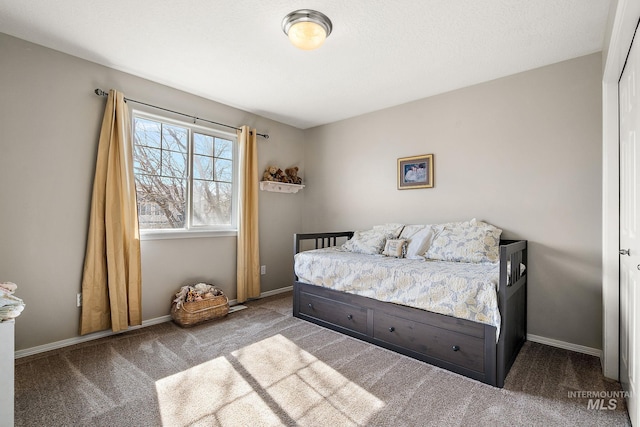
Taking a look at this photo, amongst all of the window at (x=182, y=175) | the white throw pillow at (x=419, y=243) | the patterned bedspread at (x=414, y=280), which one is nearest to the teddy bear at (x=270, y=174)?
the window at (x=182, y=175)

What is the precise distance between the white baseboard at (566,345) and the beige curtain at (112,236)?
356 centimetres

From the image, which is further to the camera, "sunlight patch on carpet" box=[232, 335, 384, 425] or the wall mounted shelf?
the wall mounted shelf

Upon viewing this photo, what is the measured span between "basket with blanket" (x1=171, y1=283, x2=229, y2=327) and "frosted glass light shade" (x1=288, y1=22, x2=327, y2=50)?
246 cm

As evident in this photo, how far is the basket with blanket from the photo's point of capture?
292cm

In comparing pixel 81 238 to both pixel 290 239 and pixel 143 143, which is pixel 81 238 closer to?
pixel 143 143

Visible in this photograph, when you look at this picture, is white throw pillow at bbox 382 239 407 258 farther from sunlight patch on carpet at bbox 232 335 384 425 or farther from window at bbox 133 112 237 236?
window at bbox 133 112 237 236

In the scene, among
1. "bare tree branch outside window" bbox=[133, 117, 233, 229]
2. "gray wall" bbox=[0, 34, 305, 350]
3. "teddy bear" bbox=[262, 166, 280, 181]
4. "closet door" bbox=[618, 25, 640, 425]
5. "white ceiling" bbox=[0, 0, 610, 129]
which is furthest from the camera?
"teddy bear" bbox=[262, 166, 280, 181]

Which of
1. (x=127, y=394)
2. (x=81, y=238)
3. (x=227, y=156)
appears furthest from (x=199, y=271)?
(x=127, y=394)

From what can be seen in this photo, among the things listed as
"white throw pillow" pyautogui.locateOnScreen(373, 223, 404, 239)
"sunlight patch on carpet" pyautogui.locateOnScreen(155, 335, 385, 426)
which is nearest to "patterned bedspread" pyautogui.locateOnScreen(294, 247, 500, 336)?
"white throw pillow" pyautogui.locateOnScreen(373, 223, 404, 239)

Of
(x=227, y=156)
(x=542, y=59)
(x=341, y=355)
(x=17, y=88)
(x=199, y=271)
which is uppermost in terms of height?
(x=542, y=59)

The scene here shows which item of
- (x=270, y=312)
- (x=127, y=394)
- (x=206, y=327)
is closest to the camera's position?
(x=127, y=394)

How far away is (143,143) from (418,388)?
10.3ft

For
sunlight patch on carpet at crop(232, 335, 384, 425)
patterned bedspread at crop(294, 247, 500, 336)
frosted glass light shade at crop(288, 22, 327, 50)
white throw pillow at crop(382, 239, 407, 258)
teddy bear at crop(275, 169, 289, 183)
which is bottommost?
sunlight patch on carpet at crop(232, 335, 384, 425)

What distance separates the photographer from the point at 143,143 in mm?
3002
